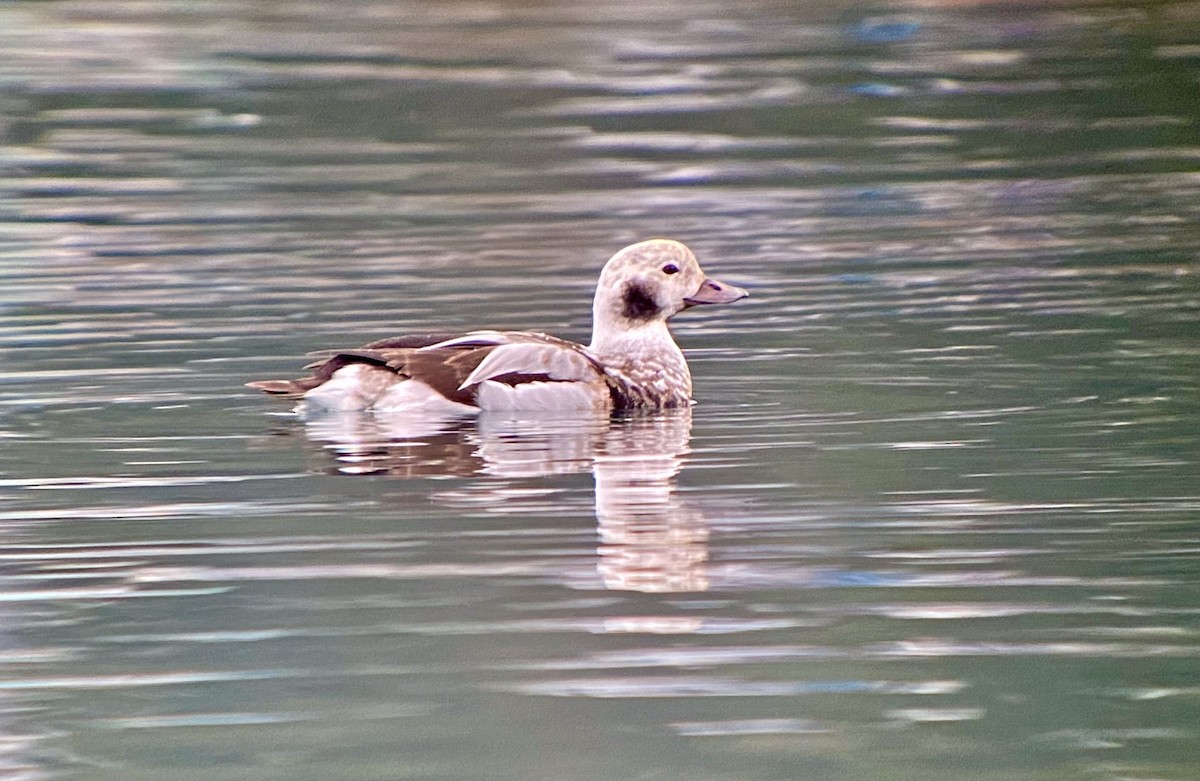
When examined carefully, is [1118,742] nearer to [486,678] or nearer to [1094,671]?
[1094,671]

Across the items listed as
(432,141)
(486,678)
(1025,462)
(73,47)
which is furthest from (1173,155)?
(73,47)

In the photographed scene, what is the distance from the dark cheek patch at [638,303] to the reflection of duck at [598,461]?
1.95 ft

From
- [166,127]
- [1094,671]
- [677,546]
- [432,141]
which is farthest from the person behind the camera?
[166,127]

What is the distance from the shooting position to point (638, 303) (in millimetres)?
10312

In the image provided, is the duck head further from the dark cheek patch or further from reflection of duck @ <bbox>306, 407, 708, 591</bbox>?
reflection of duck @ <bbox>306, 407, 708, 591</bbox>

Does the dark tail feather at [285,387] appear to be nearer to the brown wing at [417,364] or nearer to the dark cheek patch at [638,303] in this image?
the brown wing at [417,364]

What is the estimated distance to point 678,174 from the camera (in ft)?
60.3

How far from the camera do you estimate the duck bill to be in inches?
409

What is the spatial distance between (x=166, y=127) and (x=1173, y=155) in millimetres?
9093

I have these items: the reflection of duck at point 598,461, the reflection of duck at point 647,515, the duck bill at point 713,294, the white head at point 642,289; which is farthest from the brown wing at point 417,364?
the duck bill at point 713,294

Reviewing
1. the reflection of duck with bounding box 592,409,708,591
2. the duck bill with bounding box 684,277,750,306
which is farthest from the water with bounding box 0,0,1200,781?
the duck bill with bounding box 684,277,750,306

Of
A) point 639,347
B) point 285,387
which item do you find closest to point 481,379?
point 285,387

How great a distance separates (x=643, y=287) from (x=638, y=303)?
2.9 inches

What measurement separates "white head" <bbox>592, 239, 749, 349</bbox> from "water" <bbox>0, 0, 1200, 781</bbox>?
15.5 inches
